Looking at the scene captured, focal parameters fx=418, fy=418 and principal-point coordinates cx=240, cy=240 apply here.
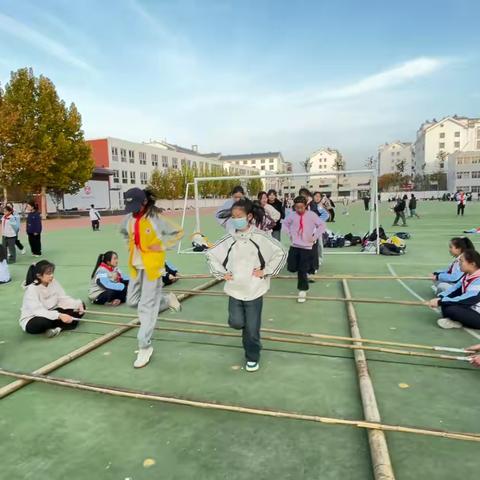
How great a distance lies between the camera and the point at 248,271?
392 cm

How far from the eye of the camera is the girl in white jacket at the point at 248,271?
3.90 metres

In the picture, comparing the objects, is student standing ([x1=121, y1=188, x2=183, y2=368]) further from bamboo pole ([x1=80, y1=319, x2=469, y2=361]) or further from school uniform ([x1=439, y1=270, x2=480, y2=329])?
school uniform ([x1=439, y1=270, x2=480, y2=329])

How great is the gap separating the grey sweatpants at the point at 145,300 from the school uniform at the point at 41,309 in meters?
1.51

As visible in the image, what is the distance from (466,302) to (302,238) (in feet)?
8.12

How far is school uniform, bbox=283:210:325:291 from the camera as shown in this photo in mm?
6559

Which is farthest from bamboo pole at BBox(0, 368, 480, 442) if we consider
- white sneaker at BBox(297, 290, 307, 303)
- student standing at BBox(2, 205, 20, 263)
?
student standing at BBox(2, 205, 20, 263)

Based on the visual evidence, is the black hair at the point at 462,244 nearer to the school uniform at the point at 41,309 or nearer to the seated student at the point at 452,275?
the seated student at the point at 452,275

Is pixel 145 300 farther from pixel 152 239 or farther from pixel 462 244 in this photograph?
pixel 462 244

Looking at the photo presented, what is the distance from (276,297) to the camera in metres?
6.61

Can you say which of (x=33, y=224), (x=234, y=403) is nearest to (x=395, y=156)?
(x=33, y=224)

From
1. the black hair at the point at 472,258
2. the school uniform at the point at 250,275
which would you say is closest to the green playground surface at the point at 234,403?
the school uniform at the point at 250,275

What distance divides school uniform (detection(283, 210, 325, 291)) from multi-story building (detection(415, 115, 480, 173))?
112 m

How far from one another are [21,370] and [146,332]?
4.33 feet

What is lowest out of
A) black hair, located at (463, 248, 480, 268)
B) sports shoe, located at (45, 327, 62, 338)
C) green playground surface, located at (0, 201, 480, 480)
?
green playground surface, located at (0, 201, 480, 480)
